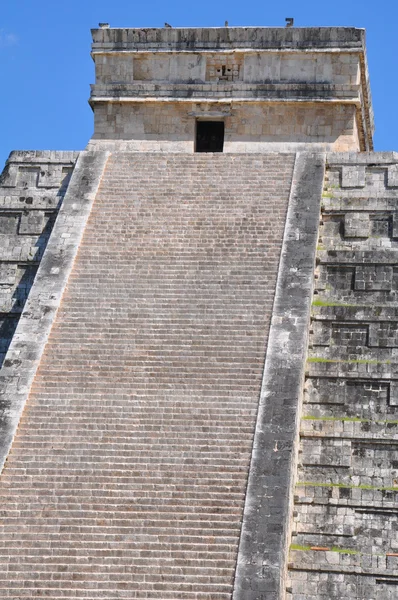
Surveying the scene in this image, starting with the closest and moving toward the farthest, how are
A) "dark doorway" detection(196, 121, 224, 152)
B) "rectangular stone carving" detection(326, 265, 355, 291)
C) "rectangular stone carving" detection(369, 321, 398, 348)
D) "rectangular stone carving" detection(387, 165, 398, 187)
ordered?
"rectangular stone carving" detection(369, 321, 398, 348), "rectangular stone carving" detection(326, 265, 355, 291), "rectangular stone carving" detection(387, 165, 398, 187), "dark doorway" detection(196, 121, 224, 152)

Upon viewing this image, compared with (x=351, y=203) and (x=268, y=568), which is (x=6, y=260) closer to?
(x=351, y=203)

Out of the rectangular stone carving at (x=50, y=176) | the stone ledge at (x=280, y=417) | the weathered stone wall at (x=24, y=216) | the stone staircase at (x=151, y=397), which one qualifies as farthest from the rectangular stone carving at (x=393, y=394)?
the rectangular stone carving at (x=50, y=176)

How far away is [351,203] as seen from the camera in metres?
19.9

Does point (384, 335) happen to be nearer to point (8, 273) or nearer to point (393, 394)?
point (393, 394)

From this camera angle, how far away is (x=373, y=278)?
61.6ft

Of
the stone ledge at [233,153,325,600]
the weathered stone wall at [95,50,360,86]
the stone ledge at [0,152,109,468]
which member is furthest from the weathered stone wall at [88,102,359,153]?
the stone ledge at [233,153,325,600]

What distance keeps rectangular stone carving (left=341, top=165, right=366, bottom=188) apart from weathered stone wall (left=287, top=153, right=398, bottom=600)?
0.08 m

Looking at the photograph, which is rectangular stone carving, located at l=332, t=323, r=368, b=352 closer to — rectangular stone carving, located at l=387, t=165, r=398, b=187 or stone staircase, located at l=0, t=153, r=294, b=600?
stone staircase, located at l=0, t=153, r=294, b=600

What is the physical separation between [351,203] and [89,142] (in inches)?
192

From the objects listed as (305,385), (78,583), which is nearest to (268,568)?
(78,583)

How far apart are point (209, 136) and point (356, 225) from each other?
4.04 meters

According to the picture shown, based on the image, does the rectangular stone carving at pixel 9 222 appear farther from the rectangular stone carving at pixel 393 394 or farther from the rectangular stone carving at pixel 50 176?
the rectangular stone carving at pixel 393 394

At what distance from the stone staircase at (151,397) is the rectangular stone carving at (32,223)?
978mm

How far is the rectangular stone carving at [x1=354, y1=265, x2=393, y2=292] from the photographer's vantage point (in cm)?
1866
